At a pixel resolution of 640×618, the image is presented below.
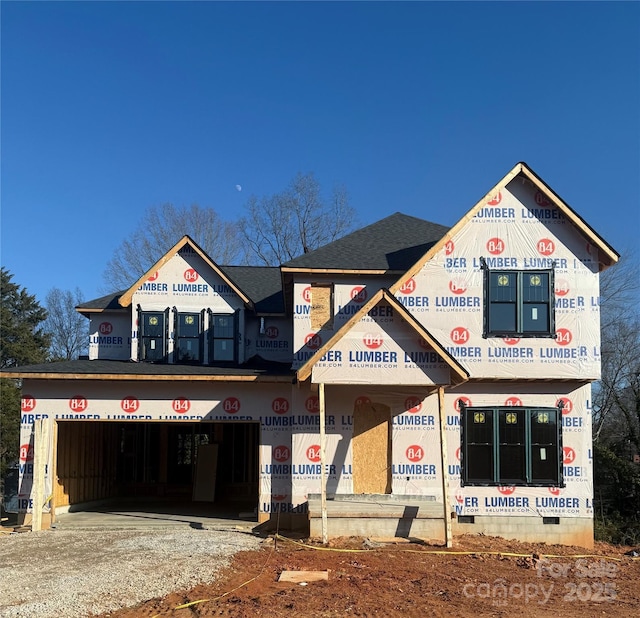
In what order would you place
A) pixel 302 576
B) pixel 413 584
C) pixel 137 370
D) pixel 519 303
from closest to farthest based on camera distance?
1. pixel 413 584
2. pixel 302 576
3. pixel 519 303
4. pixel 137 370

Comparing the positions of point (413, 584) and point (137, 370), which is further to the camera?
point (137, 370)

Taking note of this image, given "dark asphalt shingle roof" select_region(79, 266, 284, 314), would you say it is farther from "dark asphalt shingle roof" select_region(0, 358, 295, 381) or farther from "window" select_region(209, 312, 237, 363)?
"dark asphalt shingle roof" select_region(0, 358, 295, 381)

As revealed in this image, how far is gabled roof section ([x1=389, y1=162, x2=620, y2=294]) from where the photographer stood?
15.5 metres

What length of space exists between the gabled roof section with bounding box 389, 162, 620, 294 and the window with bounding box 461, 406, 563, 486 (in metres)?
3.58

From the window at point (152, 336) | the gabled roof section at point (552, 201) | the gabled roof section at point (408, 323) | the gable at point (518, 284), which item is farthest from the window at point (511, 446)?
the window at point (152, 336)

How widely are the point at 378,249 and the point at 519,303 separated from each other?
158 inches

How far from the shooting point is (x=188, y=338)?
18.5m

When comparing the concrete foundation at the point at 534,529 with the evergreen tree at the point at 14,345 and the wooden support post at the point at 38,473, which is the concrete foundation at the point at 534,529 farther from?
the evergreen tree at the point at 14,345

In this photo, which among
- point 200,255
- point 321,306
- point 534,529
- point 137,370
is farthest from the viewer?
point 200,255

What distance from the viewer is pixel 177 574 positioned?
1035cm

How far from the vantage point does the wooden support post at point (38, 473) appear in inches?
577

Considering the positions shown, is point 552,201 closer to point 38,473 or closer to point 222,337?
point 222,337

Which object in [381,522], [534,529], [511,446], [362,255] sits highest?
[362,255]

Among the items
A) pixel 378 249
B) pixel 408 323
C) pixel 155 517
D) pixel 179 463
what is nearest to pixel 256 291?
pixel 378 249
